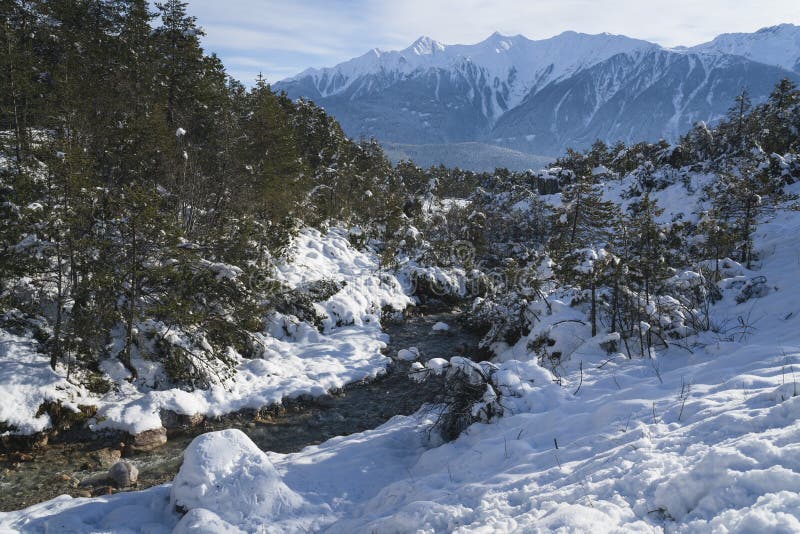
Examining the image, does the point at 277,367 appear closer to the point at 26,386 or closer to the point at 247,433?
the point at 247,433

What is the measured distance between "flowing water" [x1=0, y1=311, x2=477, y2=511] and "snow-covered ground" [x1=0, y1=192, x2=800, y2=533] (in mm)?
1721

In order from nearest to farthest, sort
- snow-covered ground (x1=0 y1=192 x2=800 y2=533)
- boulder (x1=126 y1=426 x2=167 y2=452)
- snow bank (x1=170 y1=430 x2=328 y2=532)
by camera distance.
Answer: snow-covered ground (x1=0 y1=192 x2=800 y2=533) < snow bank (x1=170 y1=430 x2=328 y2=532) < boulder (x1=126 y1=426 x2=167 y2=452)

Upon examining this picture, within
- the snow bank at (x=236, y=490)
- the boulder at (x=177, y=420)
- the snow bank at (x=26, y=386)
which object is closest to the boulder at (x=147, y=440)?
the boulder at (x=177, y=420)

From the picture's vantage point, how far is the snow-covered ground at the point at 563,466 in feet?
11.8

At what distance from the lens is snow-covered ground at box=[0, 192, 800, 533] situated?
11.8 ft

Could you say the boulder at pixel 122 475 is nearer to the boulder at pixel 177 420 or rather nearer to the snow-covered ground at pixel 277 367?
the snow-covered ground at pixel 277 367

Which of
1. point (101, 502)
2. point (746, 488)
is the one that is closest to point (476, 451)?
point (746, 488)

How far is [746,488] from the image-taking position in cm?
338

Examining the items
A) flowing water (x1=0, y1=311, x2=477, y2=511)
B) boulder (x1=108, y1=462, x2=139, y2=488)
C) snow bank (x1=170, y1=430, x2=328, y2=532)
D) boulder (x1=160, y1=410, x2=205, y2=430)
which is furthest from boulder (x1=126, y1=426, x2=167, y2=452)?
snow bank (x1=170, y1=430, x2=328, y2=532)

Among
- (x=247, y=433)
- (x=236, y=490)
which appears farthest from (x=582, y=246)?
(x=247, y=433)

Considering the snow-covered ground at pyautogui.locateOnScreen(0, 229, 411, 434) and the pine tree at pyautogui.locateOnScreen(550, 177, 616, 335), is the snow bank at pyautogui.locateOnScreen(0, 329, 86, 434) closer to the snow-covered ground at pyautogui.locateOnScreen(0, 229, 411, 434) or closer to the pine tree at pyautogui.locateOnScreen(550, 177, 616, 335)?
the snow-covered ground at pyautogui.locateOnScreen(0, 229, 411, 434)

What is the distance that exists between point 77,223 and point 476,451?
9.72 m

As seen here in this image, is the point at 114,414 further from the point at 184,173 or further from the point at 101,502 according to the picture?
the point at 184,173

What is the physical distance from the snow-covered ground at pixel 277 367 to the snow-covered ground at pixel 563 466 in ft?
11.9
